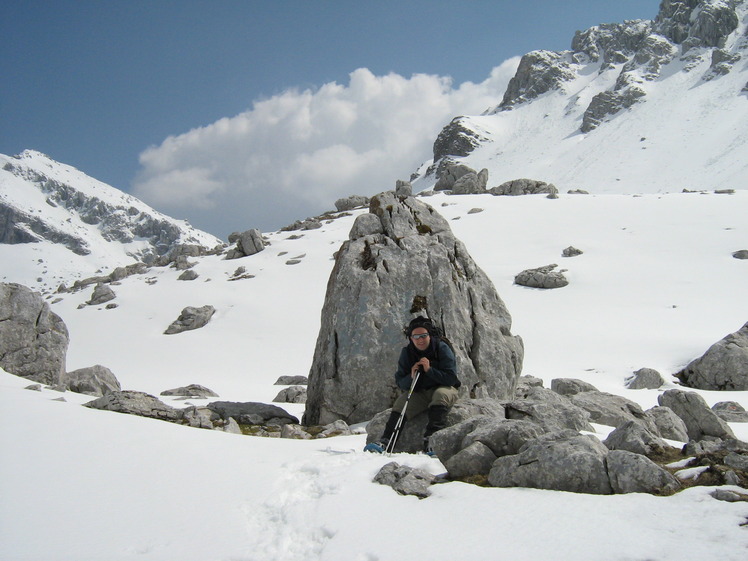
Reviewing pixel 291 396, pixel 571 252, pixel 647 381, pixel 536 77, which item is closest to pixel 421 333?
pixel 291 396

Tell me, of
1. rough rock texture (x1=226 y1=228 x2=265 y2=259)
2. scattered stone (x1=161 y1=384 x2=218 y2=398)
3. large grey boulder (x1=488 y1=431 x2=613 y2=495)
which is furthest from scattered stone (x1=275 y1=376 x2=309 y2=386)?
rough rock texture (x1=226 y1=228 x2=265 y2=259)

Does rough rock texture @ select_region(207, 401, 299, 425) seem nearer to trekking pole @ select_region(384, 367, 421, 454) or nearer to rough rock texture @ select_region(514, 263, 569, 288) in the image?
trekking pole @ select_region(384, 367, 421, 454)

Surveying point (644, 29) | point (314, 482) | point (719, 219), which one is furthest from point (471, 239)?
point (644, 29)

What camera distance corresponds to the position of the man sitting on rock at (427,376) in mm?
7902

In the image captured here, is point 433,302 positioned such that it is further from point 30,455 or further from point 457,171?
point 457,171

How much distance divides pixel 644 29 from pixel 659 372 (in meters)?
170

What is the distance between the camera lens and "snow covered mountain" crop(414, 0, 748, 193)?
8931 cm

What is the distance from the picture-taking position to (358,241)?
45.1 feet

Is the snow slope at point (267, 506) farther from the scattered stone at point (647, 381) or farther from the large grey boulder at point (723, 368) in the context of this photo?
the large grey boulder at point (723, 368)

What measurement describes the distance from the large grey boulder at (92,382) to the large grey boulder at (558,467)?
12.5m

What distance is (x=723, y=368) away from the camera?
18062 mm

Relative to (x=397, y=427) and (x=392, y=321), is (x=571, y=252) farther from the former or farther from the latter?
(x=397, y=427)

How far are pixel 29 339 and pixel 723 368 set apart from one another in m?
22.9

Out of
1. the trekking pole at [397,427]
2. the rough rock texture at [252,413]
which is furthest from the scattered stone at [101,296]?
the trekking pole at [397,427]
